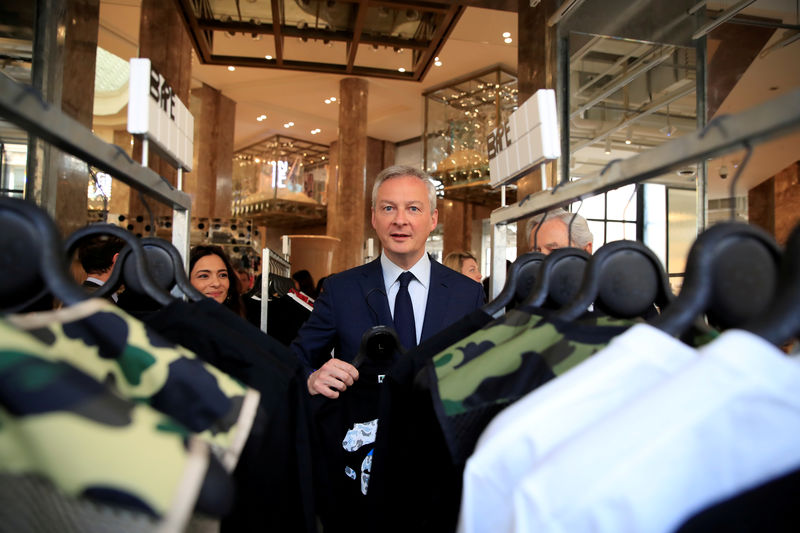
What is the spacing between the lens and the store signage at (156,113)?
3.71 ft

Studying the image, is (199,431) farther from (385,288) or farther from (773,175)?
(773,175)

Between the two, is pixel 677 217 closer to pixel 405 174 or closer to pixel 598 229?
pixel 598 229

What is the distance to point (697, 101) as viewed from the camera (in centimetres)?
370

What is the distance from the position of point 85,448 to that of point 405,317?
1.44 metres

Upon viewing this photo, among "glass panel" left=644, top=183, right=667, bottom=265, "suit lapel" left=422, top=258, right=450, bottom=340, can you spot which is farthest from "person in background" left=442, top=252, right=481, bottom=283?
"glass panel" left=644, top=183, right=667, bottom=265

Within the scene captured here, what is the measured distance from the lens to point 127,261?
982 millimetres

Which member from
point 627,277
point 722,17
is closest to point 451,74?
point 722,17

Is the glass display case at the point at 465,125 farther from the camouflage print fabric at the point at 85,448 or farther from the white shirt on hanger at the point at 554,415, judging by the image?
the camouflage print fabric at the point at 85,448

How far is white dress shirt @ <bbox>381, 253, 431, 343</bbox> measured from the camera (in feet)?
6.41

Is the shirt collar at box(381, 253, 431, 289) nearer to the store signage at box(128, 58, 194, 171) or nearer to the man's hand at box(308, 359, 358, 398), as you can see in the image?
the man's hand at box(308, 359, 358, 398)

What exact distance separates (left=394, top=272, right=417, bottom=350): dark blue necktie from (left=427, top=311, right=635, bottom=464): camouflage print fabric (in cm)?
101

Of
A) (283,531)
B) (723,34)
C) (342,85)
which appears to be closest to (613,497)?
(283,531)

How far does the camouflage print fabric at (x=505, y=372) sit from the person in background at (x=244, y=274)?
4.46m

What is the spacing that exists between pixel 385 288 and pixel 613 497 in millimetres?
1479
